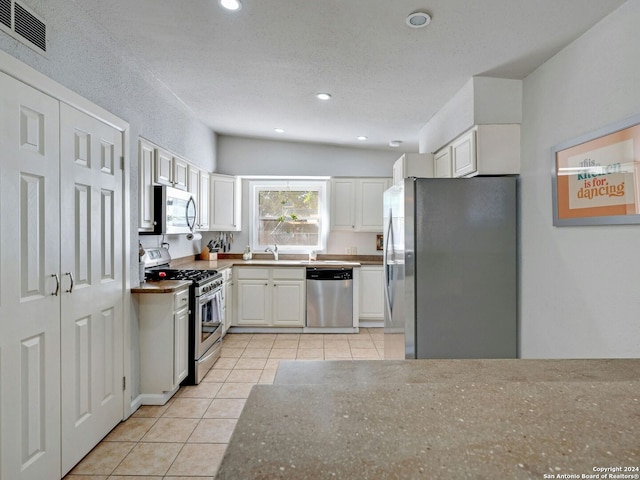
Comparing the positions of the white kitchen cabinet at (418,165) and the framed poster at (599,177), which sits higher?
the white kitchen cabinet at (418,165)

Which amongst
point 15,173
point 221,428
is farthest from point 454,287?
point 15,173

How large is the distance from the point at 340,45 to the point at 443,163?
1.52m

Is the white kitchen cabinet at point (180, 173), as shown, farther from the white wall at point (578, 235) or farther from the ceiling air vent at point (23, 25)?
the white wall at point (578, 235)

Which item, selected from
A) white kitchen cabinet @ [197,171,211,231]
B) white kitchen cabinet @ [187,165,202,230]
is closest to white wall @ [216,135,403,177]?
white kitchen cabinet @ [197,171,211,231]

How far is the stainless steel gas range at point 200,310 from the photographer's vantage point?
317 cm

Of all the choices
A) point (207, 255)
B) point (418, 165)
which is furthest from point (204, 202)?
point (418, 165)

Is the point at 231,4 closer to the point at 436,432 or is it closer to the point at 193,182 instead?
the point at 436,432

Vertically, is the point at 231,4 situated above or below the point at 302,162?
above

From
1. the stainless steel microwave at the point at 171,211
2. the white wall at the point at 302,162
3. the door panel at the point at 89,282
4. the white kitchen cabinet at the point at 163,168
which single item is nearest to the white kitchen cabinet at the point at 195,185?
the stainless steel microwave at the point at 171,211

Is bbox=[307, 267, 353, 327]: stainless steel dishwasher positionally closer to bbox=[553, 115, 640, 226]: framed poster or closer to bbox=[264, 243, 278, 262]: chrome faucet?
bbox=[264, 243, 278, 262]: chrome faucet

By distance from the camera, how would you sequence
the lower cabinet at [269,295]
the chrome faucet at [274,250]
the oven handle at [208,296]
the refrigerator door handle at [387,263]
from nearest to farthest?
1. the refrigerator door handle at [387,263]
2. the oven handle at [208,296]
3. the lower cabinet at [269,295]
4. the chrome faucet at [274,250]

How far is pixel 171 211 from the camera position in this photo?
3365 mm

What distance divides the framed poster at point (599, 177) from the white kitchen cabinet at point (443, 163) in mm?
1031

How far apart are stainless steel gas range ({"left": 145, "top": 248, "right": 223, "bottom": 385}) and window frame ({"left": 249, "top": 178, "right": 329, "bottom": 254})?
65.4 inches
